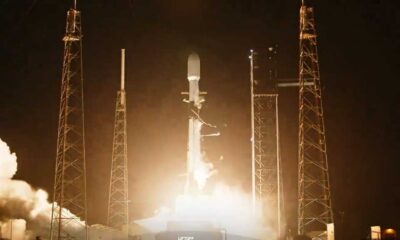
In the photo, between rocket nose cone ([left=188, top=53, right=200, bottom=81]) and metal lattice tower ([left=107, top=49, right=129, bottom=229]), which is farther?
metal lattice tower ([left=107, top=49, right=129, bottom=229])

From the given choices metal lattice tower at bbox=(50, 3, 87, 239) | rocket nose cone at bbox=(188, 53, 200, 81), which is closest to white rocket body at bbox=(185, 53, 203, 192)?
rocket nose cone at bbox=(188, 53, 200, 81)

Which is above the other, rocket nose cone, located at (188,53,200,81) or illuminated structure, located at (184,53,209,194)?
rocket nose cone, located at (188,53,200,81)

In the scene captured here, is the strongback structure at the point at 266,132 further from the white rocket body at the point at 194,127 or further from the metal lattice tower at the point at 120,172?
the metal lattice tower at the point at 120,172

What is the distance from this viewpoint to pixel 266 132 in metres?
37.9

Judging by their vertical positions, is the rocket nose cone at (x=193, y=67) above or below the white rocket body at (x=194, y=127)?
above

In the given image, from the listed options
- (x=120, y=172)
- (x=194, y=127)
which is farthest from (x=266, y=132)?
(x=120, y=172)

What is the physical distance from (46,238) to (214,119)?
12.9m

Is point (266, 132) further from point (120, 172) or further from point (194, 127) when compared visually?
point (120, 172)

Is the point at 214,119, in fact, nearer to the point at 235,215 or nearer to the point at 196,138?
the point at 196,138

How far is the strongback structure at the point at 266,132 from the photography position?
1439 inches

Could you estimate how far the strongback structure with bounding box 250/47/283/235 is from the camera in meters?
36.6

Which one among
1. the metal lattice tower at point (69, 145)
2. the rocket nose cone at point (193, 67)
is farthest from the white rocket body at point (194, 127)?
the metal lattice tower at point (69, 145)

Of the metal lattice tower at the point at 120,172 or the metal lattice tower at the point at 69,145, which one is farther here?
the metal lattice tower at the point at 120,172

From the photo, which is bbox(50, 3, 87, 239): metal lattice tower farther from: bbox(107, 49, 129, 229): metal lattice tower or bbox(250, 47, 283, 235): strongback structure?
bbox(250, 47, 283, 235): strongback structure
